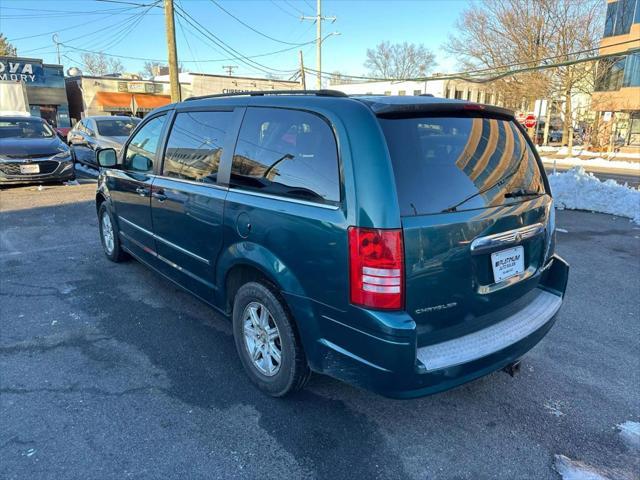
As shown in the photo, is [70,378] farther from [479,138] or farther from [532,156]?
[532,156]

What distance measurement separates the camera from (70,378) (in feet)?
10.4

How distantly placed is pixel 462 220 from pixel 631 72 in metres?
40.9

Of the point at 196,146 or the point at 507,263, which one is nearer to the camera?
the point at 507,263

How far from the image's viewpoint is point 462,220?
92.7 inches

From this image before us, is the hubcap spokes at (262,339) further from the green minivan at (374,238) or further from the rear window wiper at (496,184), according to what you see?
the rear window wiper at (496,184)

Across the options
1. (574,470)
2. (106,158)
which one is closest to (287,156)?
(574,470)

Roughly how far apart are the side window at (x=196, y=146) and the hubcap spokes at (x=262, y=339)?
100cm

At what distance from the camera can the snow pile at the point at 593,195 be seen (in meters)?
8.76

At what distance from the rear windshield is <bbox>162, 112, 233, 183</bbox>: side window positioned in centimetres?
143

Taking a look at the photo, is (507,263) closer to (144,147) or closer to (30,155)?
(144,147)

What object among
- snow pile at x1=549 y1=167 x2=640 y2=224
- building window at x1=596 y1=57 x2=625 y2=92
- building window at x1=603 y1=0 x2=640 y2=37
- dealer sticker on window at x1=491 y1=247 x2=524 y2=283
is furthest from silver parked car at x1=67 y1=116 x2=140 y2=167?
building window at x1=603 y1=0 x2=640 y2=37

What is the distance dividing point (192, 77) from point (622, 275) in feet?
119

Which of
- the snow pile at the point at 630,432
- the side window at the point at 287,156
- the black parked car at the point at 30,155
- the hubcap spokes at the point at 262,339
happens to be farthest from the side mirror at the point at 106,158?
the black parked car at the point at 30,155

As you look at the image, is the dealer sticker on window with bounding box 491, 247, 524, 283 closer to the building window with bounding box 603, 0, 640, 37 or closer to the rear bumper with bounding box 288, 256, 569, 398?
the rear bumper with bounding box 288, 256, 569, 398
